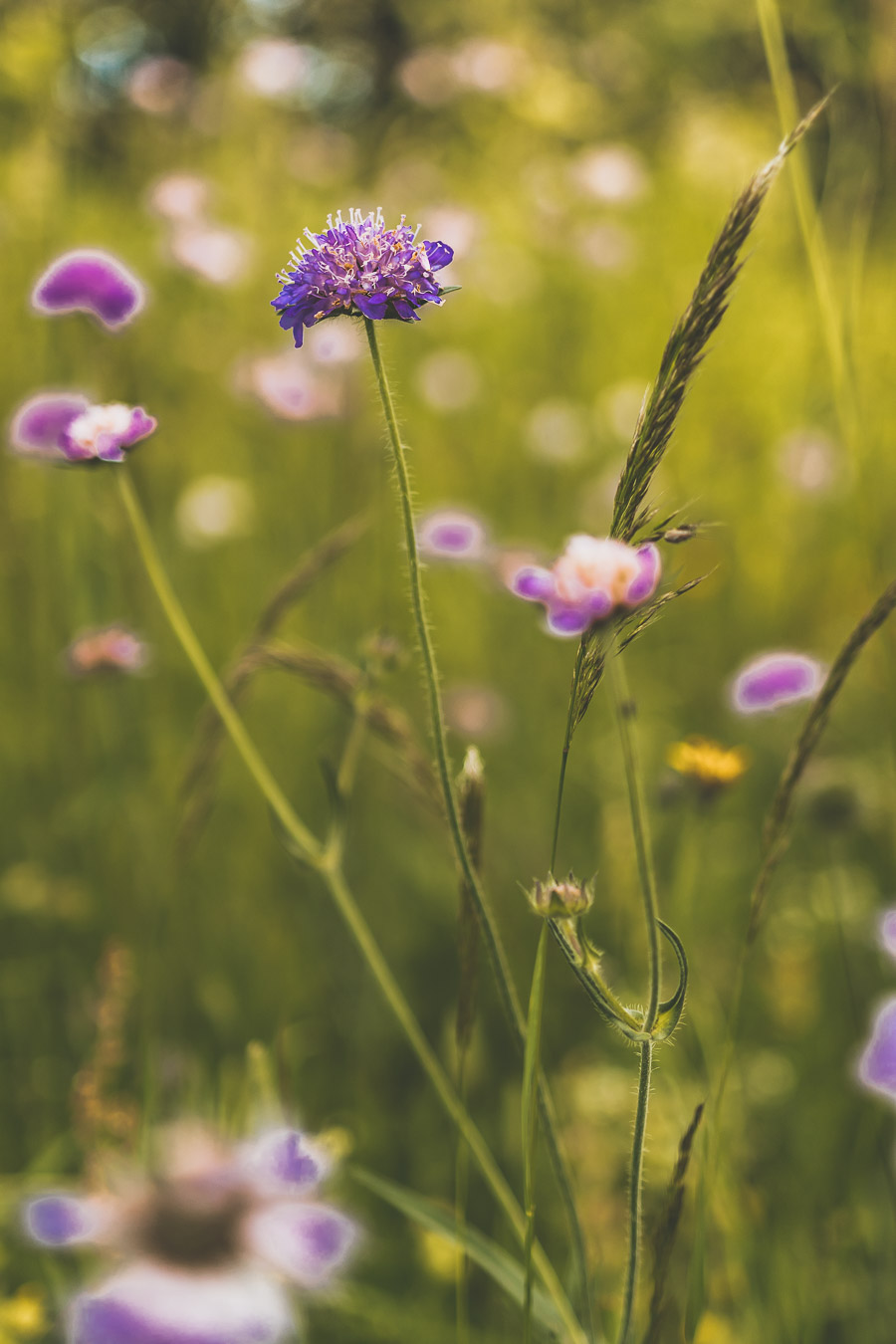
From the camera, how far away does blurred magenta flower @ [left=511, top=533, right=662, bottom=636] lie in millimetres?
340

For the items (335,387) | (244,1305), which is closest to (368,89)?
(335,387)

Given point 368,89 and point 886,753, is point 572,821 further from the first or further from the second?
point 368,89

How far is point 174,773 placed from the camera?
131 cm

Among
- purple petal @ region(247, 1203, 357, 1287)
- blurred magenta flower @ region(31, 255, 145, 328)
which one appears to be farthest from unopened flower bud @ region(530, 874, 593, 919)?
blurred magenta flower @ region(31, 255, 145, 328)

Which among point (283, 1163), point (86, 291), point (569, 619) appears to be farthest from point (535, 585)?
point (86, 291)

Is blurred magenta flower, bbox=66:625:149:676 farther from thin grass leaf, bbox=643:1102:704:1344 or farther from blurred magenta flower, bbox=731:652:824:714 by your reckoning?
thin grass leaf, bbox=643:1102:704:1344

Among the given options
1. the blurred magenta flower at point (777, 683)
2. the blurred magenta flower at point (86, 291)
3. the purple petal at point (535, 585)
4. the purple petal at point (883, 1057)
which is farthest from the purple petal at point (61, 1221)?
the blurred magenta flower at point (777, 683)

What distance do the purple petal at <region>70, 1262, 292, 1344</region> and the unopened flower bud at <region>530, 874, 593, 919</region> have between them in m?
0.14

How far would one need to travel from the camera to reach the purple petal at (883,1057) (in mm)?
521

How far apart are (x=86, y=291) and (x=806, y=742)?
574 mm

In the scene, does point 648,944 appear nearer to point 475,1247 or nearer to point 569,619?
point 569,619

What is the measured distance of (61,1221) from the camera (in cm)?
36

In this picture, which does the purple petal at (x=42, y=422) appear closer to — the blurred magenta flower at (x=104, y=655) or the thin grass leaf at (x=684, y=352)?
the blurred magenta flower at (x=104, y=655)

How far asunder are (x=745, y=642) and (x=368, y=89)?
5.36 m
